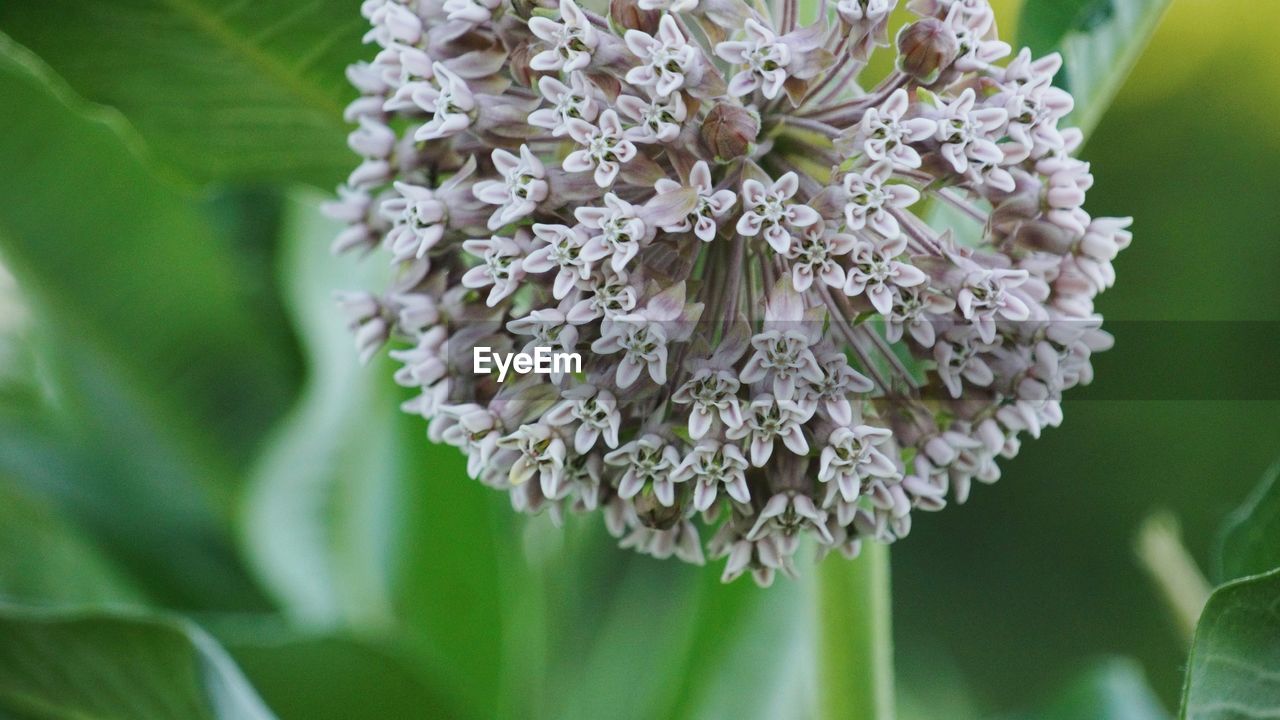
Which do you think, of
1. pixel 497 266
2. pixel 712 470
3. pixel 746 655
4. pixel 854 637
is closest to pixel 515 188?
pixel 497 266

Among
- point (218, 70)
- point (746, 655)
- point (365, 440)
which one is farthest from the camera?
point (365, 440)

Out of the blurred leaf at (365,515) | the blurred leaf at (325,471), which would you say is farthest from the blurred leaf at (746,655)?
the blurred leaf at (325,471)

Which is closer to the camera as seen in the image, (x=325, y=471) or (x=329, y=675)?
(x=329, y=675)

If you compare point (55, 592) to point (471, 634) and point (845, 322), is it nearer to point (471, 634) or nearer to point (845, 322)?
point (471, 634)

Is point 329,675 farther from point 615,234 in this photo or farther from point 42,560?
point 615,234

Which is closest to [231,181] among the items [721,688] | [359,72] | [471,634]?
[359,72]

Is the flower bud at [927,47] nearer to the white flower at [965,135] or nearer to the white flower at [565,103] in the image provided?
the white flower at [965,135]
